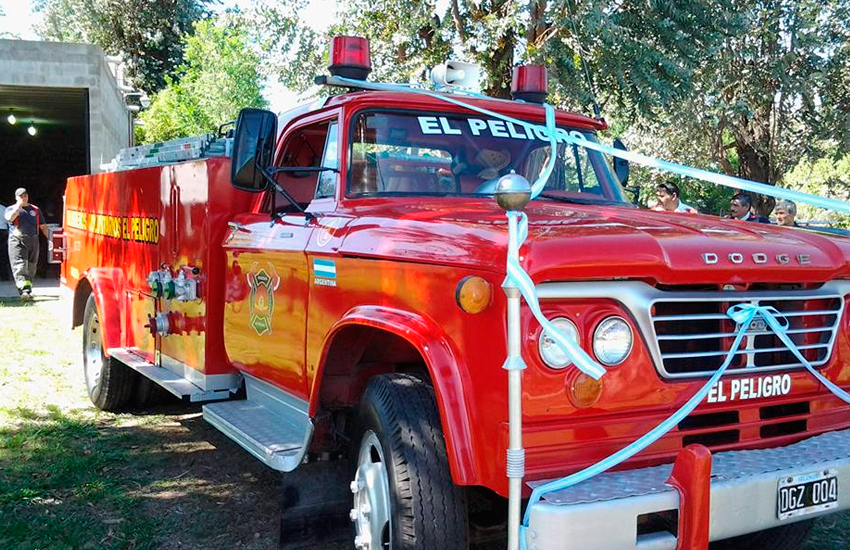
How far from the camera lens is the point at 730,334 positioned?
283cm

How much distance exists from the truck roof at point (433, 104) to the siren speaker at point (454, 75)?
1.11 feet

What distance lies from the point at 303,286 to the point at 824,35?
14371 mm

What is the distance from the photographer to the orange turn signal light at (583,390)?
261 centimetres

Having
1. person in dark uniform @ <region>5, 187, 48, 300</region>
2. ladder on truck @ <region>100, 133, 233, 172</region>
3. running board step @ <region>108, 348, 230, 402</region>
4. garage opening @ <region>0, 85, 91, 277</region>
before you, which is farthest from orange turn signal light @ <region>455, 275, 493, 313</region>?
garage opening @ <region>0, 85, 91, 277</region>

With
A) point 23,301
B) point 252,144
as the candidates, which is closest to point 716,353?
point 252,144

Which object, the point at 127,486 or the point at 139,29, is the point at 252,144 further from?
the point at 139,29

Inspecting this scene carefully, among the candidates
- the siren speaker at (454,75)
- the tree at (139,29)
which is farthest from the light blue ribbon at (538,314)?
the tree at (139,29)

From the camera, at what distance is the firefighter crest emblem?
4051 mm

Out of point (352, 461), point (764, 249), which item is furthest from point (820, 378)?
point (352, 461)

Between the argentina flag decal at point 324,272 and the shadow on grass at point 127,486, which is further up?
the argentina flag decal at point 324,272

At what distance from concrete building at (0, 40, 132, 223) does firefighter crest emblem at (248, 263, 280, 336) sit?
41.7 feet

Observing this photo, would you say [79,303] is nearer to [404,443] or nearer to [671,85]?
[404,443]

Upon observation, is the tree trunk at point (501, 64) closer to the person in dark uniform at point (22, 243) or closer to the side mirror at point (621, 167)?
the side mirror at point (621, 167)

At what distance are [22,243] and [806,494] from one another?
45.1 ft
